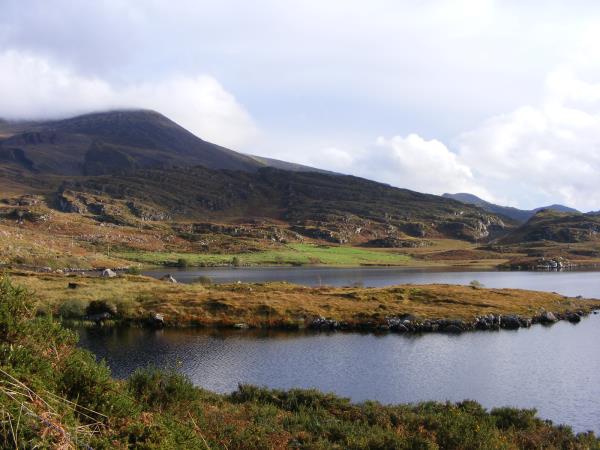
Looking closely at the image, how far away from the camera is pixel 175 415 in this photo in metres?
→ 18.1

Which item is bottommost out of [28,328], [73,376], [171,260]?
[171,260]

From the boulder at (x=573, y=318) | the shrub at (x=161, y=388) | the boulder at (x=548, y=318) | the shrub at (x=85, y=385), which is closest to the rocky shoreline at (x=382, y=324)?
the boulder at (x=548, y=318)

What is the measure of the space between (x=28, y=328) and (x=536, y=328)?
6427 cm

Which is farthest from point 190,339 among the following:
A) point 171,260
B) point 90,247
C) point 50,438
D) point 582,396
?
point 90,247

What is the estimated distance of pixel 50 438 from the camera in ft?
24.4

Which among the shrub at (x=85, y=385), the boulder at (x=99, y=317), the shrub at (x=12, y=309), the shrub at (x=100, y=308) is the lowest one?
the boulder at (x=99, y=317)

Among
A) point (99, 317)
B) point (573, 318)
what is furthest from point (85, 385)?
point (573, 318)

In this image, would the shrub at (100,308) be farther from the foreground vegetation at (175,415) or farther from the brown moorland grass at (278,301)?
the foreground vegetation at (175,415)

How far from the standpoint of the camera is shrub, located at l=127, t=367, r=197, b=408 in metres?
20.2

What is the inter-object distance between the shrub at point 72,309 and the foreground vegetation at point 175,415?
38456 millimetres

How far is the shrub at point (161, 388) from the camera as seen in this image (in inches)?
797

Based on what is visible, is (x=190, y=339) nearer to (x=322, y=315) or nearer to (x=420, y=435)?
(x=322, y=315)

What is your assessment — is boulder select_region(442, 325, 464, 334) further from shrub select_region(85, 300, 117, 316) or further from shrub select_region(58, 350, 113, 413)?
shrub select_region(58, 350, 113, 413)

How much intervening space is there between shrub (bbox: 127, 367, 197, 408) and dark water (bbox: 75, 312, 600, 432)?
551 inches
